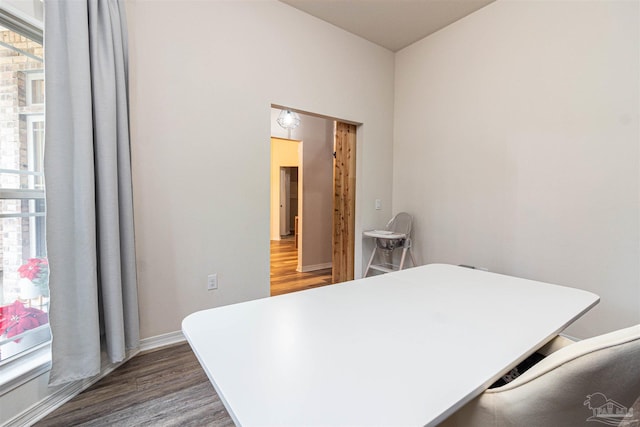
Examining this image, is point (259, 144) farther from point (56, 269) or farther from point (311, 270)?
point (311, 270)

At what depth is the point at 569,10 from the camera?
2150mm

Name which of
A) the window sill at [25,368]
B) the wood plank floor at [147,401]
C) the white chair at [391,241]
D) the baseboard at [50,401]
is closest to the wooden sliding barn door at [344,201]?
the white chair at [391,241]

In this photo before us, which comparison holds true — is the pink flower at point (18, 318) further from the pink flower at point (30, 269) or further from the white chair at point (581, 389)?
the white chair at point (581, 389)

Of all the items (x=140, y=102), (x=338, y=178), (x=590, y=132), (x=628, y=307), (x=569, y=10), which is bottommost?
(x=628, y=307)

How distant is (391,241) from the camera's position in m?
3.18

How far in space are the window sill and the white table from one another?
47.2 inches

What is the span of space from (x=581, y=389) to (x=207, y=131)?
2.43 meters

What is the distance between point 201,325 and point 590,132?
2.73 metres

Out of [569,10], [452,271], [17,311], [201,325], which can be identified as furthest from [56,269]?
[569,10]

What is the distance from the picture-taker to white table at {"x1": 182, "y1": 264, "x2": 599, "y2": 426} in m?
0.53

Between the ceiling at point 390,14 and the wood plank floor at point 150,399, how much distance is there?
309cm

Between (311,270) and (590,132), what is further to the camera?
(311,270)

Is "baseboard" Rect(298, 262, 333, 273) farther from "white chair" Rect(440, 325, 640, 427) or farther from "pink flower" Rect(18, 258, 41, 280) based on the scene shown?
"white chair" Rect(440, 325, 640, 427)

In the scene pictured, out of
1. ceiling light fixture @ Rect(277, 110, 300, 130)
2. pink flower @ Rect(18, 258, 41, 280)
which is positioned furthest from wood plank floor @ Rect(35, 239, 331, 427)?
ceiling light fixture @ Rect(277, 110, 300, 130)
